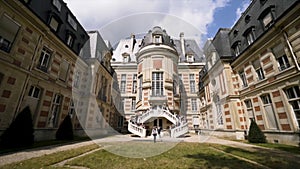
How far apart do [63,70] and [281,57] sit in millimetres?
15822

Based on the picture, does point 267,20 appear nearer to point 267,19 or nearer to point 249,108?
point 267,19

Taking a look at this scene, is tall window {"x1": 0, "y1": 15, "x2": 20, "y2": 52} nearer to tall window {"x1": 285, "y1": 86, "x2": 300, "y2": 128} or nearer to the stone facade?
the stone facade

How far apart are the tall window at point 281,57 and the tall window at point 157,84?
11.4 meters

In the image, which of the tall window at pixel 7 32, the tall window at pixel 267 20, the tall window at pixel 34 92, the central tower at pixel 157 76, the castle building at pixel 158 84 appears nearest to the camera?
the tall window at pixel 7 32

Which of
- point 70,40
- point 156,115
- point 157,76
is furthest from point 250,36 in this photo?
point 70,40

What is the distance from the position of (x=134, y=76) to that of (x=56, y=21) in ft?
52.5

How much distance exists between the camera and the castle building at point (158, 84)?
1614 centimetres

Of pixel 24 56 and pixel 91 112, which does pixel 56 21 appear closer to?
pixel 24 56

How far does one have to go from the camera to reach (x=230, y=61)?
45.9 feet

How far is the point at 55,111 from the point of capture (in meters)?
11.2

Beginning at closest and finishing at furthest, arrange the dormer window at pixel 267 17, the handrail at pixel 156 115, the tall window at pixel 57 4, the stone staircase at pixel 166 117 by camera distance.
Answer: the dormer window at pixel 267 17 < the tall window at pixel 57 4 < the stone staircase at pixel 166 117 < the handrail at pixel 156 115

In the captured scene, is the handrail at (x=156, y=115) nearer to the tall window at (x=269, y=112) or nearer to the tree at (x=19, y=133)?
the tall window at (x=269, y=112)

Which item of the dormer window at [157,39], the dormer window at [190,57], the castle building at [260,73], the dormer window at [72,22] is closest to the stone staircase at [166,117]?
the castle building at [260,73]

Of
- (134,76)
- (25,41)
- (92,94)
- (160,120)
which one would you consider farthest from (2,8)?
(134,76)
